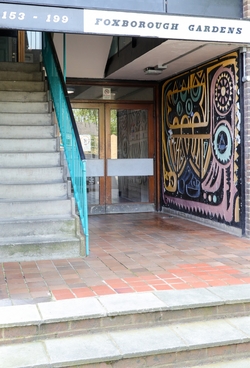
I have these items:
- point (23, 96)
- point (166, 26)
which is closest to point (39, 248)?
point (23, 96)

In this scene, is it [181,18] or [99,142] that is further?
[99,142]

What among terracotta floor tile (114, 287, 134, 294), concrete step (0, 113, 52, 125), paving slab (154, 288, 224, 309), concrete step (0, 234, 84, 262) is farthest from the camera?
concrete step (0, 113, 52, 125)

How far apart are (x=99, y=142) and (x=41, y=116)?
7.41 feet

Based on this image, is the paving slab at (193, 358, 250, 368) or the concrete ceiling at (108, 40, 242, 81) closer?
the paving slab at (193, 358, 250, 368)

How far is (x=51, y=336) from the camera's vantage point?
3537 mm

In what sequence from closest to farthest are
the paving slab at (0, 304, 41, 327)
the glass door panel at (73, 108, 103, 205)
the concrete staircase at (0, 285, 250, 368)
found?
the concrete staircase at (0, 285, 250, 368), the paving slab at (0, 304, 41, 327), the glass door panel at (73, 108, 103, 205)

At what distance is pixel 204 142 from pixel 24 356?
16.8ft

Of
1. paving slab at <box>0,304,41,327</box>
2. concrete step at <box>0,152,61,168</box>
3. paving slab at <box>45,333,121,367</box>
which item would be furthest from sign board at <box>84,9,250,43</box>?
paving slab at <box>45,333,121,367</box>

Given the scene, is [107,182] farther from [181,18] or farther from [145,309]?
[145,309]

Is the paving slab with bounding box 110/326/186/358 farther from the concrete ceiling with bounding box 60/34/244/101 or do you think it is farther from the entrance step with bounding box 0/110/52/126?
the concrete ceiling with bounding box 60/34/244/101

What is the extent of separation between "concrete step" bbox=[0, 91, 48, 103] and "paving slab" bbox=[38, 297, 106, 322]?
12.8 feet

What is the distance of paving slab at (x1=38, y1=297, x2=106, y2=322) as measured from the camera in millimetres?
3566

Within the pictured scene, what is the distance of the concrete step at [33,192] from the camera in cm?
562

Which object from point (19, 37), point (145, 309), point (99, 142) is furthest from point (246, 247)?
point (19, 37)
